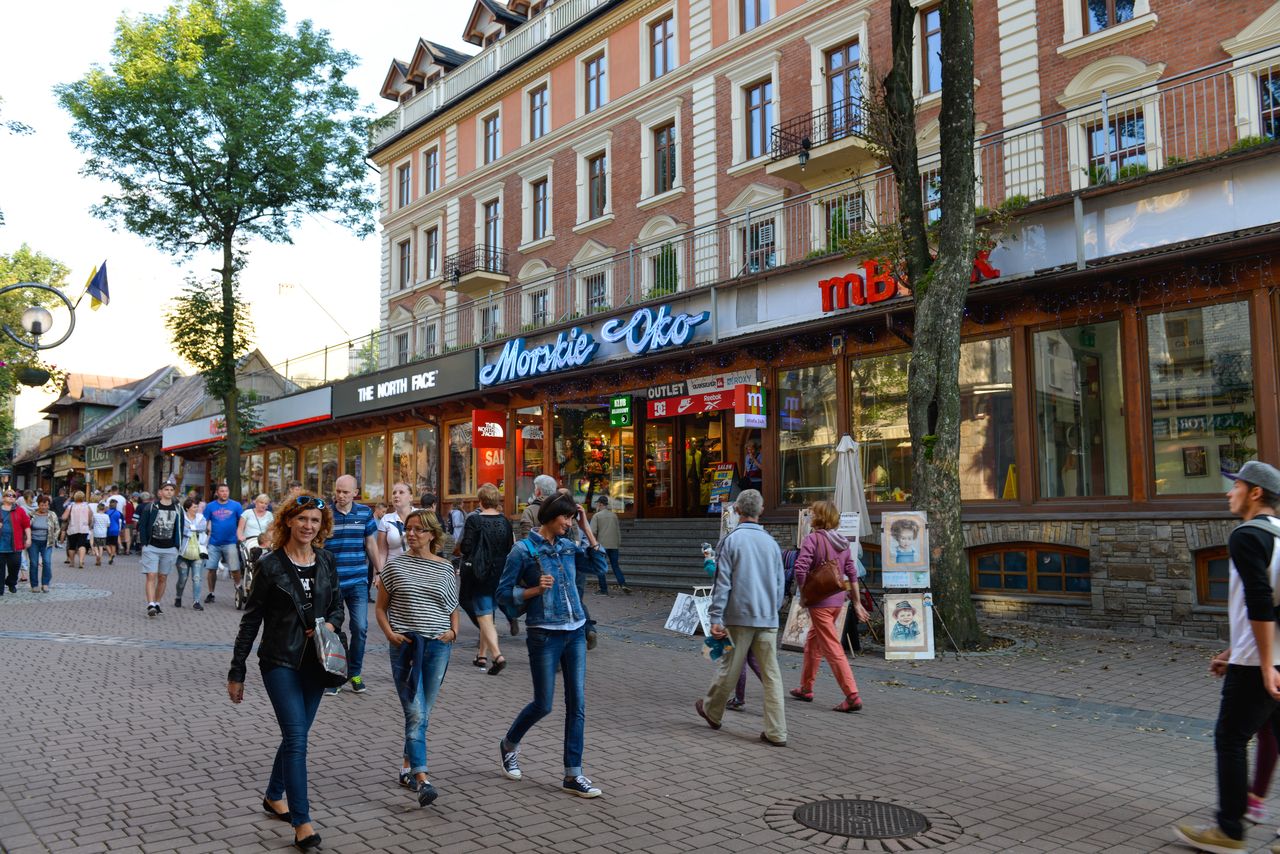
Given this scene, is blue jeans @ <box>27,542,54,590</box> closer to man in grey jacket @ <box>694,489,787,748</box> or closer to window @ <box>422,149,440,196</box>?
man in grey jacket @ <box>694,489,787,748</box>

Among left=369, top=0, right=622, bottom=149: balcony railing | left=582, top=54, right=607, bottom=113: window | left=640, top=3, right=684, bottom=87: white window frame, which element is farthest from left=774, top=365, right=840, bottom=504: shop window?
left=369, top=0, right=622, bottom=149: balcony railing

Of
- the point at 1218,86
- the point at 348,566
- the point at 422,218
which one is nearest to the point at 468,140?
the point at 422,218

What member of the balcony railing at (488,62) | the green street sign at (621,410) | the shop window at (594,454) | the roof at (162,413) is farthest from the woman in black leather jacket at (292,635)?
the roof at (162,413)

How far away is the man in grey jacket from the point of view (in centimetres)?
698

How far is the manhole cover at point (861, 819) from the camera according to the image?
5.06 meters

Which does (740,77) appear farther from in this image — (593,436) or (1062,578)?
(1062,578)

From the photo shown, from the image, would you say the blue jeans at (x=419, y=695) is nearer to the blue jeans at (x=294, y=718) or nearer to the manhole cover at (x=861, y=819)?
the blue jeans at (x=294, y=718)

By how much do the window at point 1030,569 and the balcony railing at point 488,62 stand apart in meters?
18.7

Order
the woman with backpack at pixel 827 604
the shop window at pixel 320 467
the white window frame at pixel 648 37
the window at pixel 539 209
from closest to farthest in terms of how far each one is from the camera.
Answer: the woman with backpack at pixel 827 604 < the white window frame at pixel 648 37 < the window at pixel 539 209 < the shop window at pixel 320 467

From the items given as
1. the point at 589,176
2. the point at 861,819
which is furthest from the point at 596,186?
the point at 861,819

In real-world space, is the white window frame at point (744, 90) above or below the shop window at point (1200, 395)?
above

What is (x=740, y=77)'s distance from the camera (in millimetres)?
22703

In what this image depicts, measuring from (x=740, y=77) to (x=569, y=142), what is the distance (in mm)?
6573

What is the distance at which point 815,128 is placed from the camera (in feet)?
67.6
